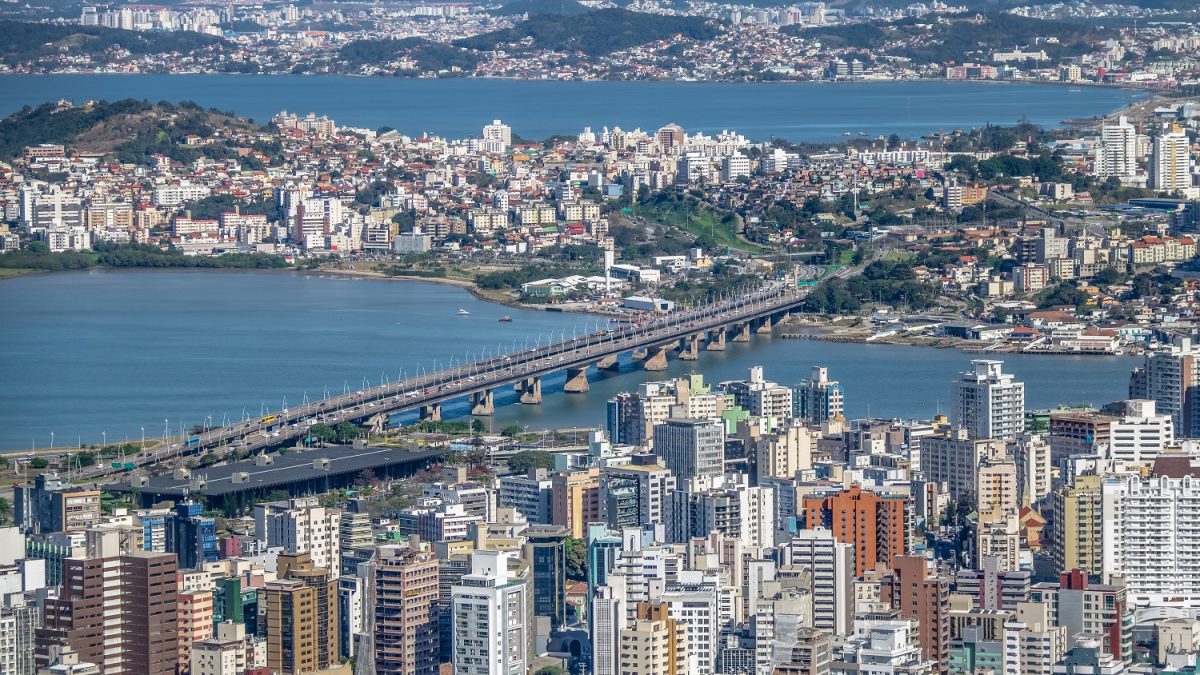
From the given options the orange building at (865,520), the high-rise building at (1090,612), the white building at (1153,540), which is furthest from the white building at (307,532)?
the white building at (1153,540)

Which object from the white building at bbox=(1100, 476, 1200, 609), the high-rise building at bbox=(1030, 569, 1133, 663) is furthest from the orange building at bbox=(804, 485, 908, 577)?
the high-rise building at bbox=(1030, 569, 1133, 663)

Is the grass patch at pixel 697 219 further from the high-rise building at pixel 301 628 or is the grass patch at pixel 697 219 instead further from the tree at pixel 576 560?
the high-rise building at pixel 301 628

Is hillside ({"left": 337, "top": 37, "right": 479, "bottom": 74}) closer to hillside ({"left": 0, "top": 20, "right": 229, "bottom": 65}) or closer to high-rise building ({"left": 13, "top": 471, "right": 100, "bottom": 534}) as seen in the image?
hillside ({"left": 0, "top": 20, "right": 229, "bottom": 65})

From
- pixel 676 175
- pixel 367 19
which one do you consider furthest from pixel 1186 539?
pixel 367 19

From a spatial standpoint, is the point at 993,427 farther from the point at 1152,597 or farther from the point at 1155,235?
the point at 1155,235

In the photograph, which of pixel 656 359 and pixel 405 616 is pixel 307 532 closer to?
pixel 405 616

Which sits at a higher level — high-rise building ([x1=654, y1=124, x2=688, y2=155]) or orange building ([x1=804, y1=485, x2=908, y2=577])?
orange building ([x1=804, y1=485, x2=908, y2=577])

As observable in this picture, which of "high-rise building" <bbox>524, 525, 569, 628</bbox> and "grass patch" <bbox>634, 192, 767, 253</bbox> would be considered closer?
"high-rise building" <bbox>524, 525, 569, 628</bbox>

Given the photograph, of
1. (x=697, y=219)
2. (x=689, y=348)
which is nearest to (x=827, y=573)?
(x=689, y=348)
